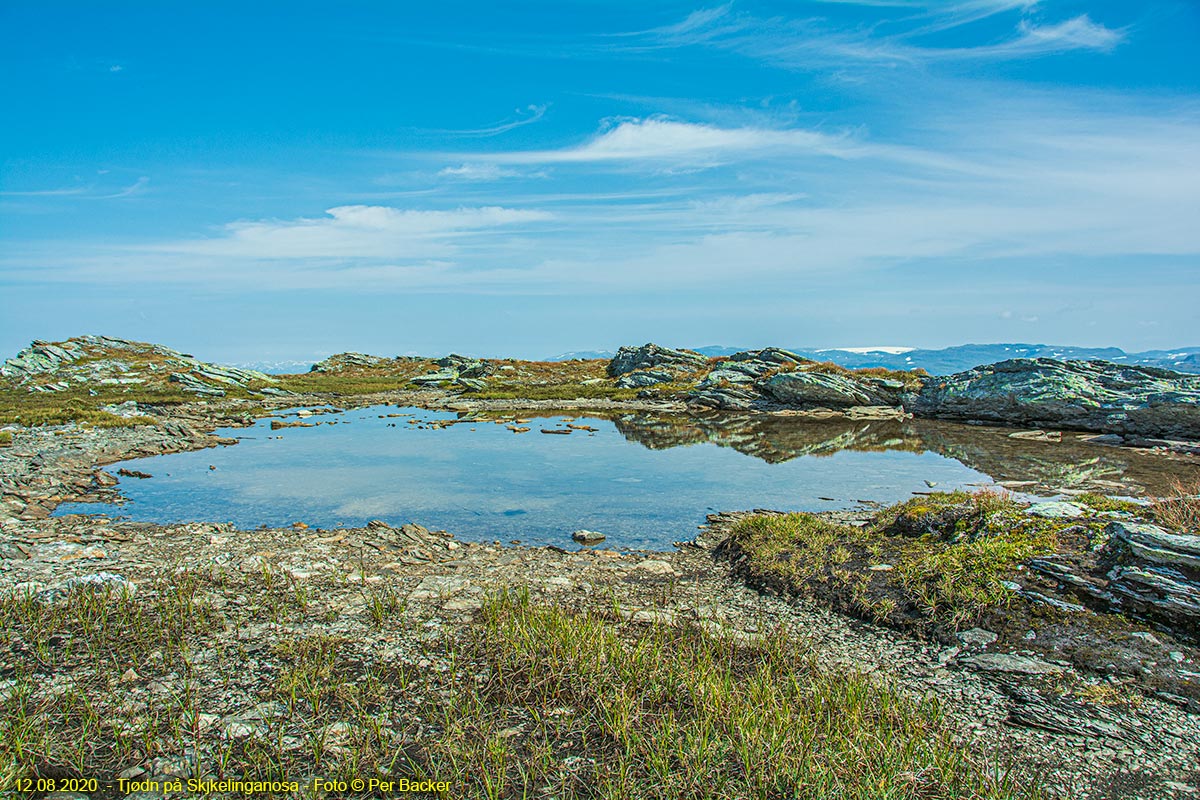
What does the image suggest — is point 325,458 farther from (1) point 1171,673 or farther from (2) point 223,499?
(1) point 1171,673

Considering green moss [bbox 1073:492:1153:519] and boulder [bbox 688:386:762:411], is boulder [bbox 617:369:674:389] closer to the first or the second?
boulder [bbox 688:386:762:411]

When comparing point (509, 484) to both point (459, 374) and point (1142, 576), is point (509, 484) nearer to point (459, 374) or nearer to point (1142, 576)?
point (1142, 576)

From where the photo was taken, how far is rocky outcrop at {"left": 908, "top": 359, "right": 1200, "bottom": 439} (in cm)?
3825

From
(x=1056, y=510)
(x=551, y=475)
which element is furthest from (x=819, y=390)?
(x=1056, y=510)

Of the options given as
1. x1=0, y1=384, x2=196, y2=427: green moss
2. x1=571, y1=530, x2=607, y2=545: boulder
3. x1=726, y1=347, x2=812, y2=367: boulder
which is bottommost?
x1=571, y1=530, x2=607, y2=545: boulder

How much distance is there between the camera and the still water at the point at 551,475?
19.7 meters

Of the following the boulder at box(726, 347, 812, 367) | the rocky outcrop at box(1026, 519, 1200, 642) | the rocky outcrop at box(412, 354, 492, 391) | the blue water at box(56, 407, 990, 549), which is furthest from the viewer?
the rocky outcrop at box(412, 354, 492, 391)

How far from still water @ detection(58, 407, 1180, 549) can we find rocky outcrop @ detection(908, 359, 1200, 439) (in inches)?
272

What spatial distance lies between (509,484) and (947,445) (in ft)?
95.1

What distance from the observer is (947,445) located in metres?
37.7

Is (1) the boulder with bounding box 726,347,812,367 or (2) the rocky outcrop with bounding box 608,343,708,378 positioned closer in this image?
(1) the boulder with bounding box 726,347,812,367

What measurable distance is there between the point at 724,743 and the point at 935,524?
999cm

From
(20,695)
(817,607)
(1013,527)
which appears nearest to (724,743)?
(817,607)

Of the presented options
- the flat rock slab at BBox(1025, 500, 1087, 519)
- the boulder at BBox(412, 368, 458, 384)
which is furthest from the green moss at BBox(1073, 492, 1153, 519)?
the boulder at BBox(412, 368, 458, 384)
